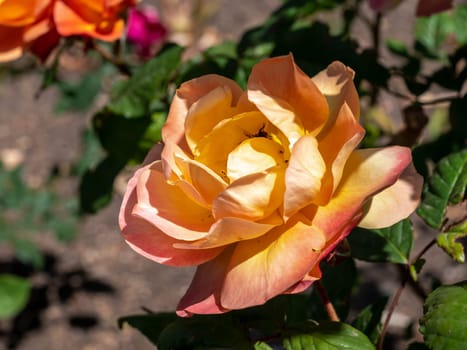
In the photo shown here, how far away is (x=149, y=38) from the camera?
187 cm

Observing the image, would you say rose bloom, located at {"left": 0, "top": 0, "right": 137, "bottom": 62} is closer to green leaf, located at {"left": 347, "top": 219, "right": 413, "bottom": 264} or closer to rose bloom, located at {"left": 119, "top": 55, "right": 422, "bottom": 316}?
rose bloom, located at {"left": 119, "top": 55, "right": 422, "bottom": 316}

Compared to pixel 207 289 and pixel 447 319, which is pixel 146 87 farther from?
pixel 447 319

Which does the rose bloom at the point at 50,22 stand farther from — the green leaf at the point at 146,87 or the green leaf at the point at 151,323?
the green leaf at the point at 151,323

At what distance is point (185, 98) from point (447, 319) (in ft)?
1.14

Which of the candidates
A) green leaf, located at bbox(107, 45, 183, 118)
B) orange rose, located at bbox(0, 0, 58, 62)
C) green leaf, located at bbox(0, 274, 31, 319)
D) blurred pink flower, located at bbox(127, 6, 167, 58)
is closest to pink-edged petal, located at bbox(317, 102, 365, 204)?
green leaf, located at bbox(107, 45, 183, 118)

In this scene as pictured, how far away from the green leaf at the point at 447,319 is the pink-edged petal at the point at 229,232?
0.64 ft

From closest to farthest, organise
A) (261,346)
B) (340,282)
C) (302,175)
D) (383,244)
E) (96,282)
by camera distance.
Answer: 1. (302,175)
2. (261,346)
3. (383,244)
4. (340,282)
5. (96,282)

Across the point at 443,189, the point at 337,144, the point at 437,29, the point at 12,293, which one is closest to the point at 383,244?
the point at 443,189

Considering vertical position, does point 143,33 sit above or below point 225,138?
below

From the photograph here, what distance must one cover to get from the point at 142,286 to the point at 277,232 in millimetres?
1791

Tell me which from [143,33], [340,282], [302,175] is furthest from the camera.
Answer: [143,33]

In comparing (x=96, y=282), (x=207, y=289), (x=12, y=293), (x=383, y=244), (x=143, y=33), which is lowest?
(x=96, y=282)

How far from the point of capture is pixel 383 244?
0.92 m

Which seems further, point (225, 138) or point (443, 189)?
point (443, 189)
